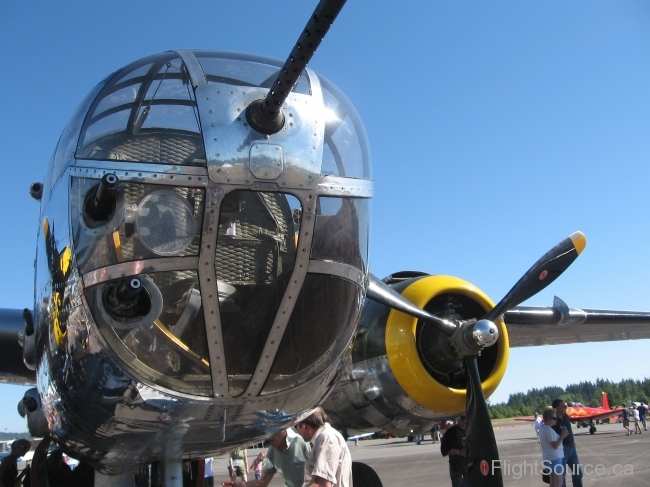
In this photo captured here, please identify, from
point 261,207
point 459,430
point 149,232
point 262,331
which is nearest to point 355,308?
point 262,331

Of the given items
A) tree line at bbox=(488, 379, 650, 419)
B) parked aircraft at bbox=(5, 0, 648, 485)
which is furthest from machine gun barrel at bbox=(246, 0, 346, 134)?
tree line at bbox=(488, 379, 650, 419)

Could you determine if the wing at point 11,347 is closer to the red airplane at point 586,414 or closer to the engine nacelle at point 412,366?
the engine nacelle at point 412,366

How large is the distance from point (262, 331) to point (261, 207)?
670 mm

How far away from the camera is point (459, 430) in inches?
331

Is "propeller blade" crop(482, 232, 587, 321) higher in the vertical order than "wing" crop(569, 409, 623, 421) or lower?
higher

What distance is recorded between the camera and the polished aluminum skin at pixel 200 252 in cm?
318

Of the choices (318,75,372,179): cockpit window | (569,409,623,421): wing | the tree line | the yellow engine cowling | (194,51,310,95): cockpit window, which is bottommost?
the tree line

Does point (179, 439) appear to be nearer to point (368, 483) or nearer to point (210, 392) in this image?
point (210, 392)

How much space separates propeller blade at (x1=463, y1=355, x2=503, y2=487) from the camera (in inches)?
213

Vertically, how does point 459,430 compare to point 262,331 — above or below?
below

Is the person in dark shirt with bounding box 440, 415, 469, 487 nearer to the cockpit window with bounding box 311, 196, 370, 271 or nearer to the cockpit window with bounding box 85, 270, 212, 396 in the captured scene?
the cockpit window with bounding box 311, 196, 370, 271

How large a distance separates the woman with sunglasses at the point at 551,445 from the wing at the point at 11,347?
22.3 feet

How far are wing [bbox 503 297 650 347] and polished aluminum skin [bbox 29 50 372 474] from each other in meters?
4.46

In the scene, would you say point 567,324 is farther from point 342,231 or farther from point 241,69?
point 241,69
